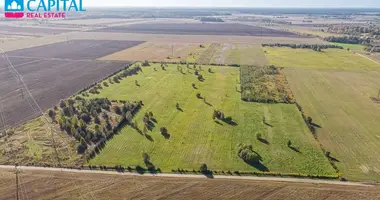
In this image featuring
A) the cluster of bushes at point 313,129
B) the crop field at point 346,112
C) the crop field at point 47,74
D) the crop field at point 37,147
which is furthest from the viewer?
the crop field at point 47,74

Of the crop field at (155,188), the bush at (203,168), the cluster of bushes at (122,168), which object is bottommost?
the crop field at (155,188)

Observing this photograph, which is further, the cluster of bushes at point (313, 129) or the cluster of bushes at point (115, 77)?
the cluster of bushes at point (115, 77)

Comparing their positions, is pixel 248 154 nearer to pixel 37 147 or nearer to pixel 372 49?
pixel 37 147

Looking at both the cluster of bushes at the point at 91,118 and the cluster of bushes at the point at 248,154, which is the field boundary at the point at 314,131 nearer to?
the cluster of bushes at the point at 248,154

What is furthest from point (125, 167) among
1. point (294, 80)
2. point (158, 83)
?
point (294, 80)

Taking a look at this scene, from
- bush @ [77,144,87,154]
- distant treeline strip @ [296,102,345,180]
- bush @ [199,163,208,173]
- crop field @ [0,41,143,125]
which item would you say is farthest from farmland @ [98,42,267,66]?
bush @ [199,163,208,173]

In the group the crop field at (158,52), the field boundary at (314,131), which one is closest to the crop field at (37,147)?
the field boundary at (314,131)

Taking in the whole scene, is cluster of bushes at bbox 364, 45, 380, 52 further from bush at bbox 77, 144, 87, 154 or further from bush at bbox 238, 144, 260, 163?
bush at bbox 77, 144, 87, 154
